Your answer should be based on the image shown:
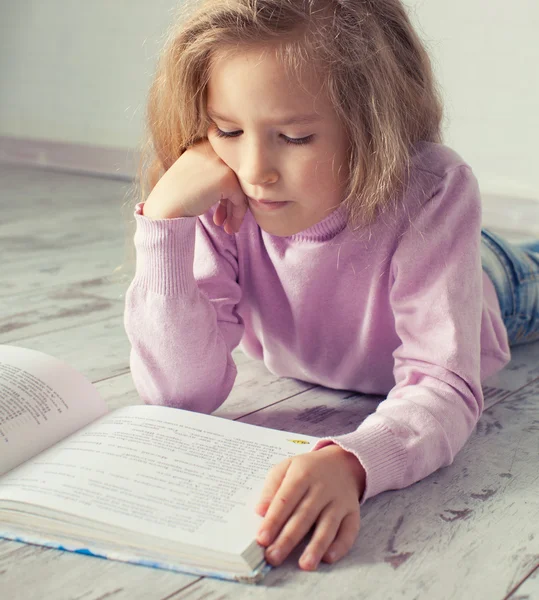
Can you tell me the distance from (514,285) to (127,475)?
82 cm

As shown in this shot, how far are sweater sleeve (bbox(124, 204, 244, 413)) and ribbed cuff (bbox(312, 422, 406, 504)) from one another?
235mm

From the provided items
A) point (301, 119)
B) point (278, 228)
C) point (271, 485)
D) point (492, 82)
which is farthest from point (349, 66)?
point (492, 82)

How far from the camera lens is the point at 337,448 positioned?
0.76 m

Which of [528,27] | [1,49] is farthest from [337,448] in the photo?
[1,49]

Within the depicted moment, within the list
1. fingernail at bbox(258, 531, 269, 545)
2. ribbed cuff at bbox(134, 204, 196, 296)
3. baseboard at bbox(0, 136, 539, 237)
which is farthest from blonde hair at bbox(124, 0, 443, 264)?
baseboard at bbox(0, 136, 539, 237)

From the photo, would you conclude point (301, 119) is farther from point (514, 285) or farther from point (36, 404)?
point (514, 285)

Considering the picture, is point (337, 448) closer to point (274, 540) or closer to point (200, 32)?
point (274, 540)

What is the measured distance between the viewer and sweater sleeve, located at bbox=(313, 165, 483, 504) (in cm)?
81

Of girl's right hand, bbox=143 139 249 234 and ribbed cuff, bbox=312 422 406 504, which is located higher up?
girl's right hand, bbox=143 139 249 234

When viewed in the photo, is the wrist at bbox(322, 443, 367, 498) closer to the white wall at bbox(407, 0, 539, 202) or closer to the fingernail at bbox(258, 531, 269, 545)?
the fingernail at bbox(258, 531, 269, 545)

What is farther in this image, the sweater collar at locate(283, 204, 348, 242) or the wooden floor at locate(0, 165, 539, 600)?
the sweater collar at locate(283, 204, 348, 242)

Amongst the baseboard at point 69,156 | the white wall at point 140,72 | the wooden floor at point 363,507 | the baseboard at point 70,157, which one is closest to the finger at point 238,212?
the wooden floor at point 363,507

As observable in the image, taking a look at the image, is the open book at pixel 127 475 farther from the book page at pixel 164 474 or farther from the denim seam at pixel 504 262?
the denim seam at pixel 504 262

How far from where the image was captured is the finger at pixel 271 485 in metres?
0.68
